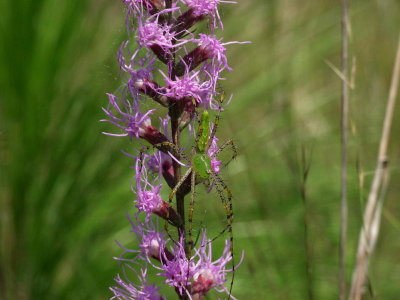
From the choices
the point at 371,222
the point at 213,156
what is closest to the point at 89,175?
the point at 371,222

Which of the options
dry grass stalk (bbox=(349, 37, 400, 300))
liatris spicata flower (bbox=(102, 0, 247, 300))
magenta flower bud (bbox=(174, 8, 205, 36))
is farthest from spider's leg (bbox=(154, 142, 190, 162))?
→ dry grass stalk (bbox=(349, 37, 400, 300))

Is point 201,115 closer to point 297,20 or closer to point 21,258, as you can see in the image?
point 21,258

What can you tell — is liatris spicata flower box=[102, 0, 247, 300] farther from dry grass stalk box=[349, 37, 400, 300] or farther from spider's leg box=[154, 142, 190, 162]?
dry grass stalk box=[349, 37, 400, 300]

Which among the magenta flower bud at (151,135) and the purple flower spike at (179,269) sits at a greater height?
the magenta flower bud at (151,135)

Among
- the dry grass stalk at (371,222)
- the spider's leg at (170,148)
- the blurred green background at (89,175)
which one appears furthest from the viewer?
the blurred green background at (89,175)

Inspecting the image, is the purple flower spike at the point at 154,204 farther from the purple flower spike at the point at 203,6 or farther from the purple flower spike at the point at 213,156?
the purple flower spike at the point at 203,6

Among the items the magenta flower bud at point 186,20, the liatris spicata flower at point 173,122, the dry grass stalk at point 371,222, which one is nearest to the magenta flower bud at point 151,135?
the liatris spicata flower at point 173,122

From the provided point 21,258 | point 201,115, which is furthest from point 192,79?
point 21,258

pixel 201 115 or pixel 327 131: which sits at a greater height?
pixel 201 115
